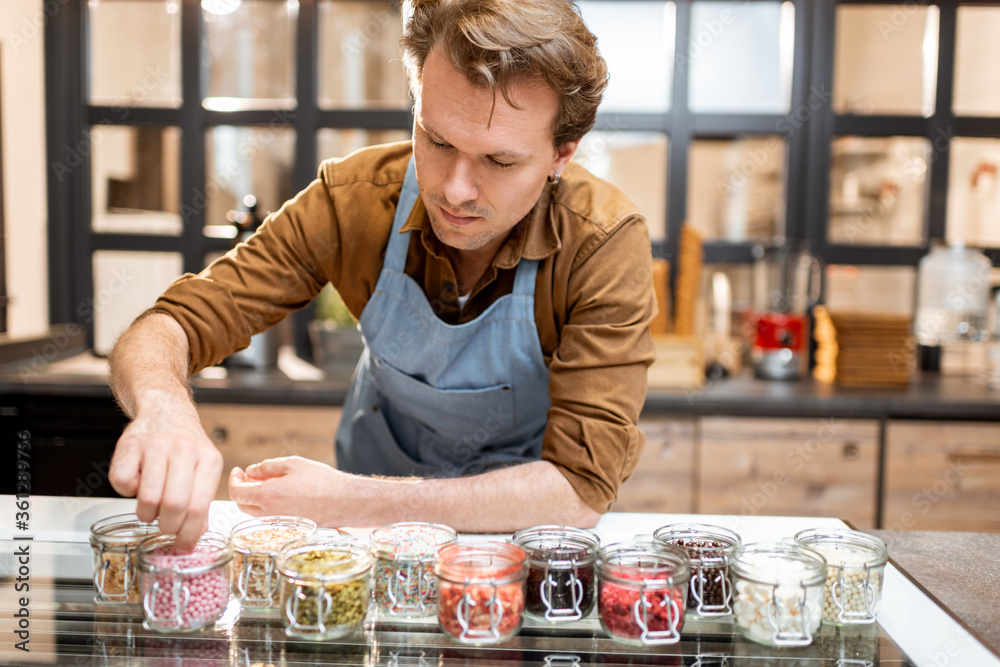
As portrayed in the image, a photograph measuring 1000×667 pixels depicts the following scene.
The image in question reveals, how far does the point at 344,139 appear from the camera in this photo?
3188mm

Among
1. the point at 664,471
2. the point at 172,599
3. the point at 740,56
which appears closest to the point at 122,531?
the point at 172,599

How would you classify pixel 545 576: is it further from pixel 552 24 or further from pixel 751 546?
pixel 552 24

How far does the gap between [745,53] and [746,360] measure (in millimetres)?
1154

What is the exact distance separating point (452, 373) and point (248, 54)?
2165 millimetres

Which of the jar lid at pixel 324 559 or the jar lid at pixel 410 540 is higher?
the jar lid at pixel 324 559

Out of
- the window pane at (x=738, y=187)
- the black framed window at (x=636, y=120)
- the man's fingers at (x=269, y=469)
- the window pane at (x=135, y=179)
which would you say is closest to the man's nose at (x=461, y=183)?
the man's fingers at (x=269, y=469)

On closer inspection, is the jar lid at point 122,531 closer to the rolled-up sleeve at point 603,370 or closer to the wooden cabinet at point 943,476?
the rolled-up sleeve at point 603,370

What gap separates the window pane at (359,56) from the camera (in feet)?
10.2

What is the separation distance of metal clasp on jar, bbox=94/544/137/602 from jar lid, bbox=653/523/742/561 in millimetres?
632

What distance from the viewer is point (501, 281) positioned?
148cm

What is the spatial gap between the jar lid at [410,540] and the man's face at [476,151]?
0.46 meters

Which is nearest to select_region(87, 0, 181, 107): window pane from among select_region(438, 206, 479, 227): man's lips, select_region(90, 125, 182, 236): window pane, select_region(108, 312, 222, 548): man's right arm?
select_region(90, 125, 182, 236): window pane

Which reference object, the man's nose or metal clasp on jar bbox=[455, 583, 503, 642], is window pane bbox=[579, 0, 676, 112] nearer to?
the man's nose

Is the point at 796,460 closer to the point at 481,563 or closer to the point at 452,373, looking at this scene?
the point at 452,373
